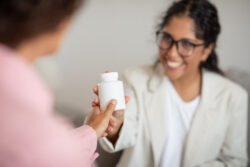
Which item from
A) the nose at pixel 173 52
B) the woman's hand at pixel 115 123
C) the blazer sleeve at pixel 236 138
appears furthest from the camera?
the blazer sleeve at pixel 236 138

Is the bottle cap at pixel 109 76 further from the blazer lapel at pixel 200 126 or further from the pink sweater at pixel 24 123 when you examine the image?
the blazer lapel at pixel 200 126

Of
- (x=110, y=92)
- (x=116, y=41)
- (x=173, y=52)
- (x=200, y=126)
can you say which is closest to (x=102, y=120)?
(x=110, y=92)

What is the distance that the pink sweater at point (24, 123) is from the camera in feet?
1.09

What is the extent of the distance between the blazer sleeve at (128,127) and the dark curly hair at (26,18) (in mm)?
656

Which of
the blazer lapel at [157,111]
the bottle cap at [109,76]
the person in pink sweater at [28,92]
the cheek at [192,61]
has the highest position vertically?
the person in pink sweater at [28,92]

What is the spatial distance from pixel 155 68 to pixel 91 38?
671 mm

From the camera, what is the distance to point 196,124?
1.11 m

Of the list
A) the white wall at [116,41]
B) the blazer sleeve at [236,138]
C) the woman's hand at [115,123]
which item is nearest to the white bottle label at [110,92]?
the woman's hand at [115,123]

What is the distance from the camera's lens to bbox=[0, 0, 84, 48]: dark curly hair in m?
0.34

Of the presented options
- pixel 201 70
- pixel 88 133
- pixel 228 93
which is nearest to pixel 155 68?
pixel 201 70

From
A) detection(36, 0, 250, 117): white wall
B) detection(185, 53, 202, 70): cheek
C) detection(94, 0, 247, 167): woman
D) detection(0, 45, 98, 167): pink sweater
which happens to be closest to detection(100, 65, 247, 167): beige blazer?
detection(94, 0, 247, 167): woman

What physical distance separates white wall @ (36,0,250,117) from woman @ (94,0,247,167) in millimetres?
510

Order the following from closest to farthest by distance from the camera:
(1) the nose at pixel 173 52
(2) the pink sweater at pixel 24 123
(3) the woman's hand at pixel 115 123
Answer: (2) the pink sweater at pixel 24 123, (3) the woman's hand at pixel 115 123, (1) the nose at pixel 173 52

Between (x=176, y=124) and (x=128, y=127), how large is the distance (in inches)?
9.6
